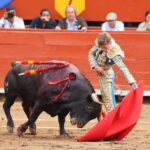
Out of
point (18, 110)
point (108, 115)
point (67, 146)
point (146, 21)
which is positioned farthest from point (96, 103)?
point (146, 21)

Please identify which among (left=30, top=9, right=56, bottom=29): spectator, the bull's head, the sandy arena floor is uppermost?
(left=30, top=9, right=56, bottom=29): spectator

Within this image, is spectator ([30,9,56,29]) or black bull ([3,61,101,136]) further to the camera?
spectator ([30,9,56,29])

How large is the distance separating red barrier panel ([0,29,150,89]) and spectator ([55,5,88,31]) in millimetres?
186

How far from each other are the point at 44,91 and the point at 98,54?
823 millimetres

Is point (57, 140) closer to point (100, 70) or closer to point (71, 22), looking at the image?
point (100, 70)

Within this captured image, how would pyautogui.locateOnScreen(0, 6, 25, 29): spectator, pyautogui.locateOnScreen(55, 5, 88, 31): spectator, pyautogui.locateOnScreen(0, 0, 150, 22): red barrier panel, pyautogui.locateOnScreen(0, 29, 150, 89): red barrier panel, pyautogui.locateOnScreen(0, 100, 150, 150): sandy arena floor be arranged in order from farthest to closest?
pyautogui.locateOnScreen(0, 0, 150, 22): red barrier panel < pyautogui.locateOnScreen(0, 6, 25, 29): spectator < pyautogui.locateOnScreen(0, 29, 150, 89): red barrier panel < pyautogui.locateOnScreen(55, 5, 88, 31): spectator < pyautogui.locateOnScreen(0, 100, 150, 150): sandy arena floor

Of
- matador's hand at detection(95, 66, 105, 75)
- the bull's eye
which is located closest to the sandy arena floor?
the bull's eye

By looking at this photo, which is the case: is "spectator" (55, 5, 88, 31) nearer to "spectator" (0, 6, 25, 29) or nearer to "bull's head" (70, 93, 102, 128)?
"spectator" (0, 6, 25, 29)

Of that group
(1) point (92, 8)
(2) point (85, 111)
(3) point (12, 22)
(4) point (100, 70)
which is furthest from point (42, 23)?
(2) point (85, 111)

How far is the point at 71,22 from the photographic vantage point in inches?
495

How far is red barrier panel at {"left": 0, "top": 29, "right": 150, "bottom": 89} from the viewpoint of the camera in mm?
12414

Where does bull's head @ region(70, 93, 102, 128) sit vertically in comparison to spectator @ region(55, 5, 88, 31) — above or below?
below

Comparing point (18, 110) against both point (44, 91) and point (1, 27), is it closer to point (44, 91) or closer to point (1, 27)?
point (1, 27)

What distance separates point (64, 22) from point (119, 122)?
4496 millimetres
